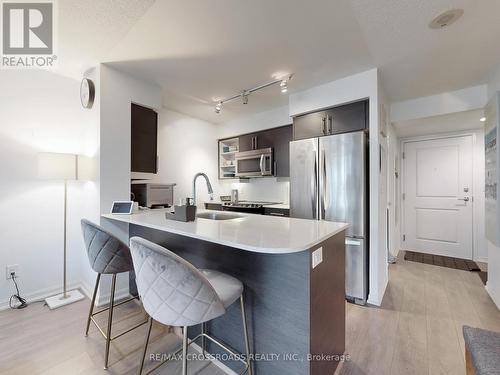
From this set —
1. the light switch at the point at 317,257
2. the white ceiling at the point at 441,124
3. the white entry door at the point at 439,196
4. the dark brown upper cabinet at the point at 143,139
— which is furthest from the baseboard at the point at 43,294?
the white entry door at the point at 439,196

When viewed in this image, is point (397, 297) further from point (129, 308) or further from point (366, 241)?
point (129, 308)

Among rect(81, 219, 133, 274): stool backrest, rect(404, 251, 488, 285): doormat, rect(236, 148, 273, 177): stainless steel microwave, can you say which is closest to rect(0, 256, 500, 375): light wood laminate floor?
rect(81, 219, 133, 274): stool backrest

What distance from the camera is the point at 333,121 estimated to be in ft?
8.86

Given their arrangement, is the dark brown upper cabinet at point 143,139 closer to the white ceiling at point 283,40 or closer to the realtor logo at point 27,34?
the white ceiling at point 283,40

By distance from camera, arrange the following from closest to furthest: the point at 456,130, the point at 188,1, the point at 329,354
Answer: the point at 329,354, the point at 188,1, the point at 456,130

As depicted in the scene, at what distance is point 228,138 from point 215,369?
3.51 metres

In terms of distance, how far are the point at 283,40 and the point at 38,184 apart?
2880 mm

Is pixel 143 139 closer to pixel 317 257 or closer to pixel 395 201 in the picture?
pixel 317 257

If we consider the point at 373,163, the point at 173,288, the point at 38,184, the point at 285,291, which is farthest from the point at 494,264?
the point at 38,184

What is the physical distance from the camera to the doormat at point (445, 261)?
337cm

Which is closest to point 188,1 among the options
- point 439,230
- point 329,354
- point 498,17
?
point 498,17

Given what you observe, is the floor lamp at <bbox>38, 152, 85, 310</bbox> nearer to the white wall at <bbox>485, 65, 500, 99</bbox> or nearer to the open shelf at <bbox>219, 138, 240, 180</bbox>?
the open shelf at <bbox>219, 138, 240, 180</bbox>

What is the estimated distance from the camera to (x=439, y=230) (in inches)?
159

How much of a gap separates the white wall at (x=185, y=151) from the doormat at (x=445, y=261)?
3.76 meters
